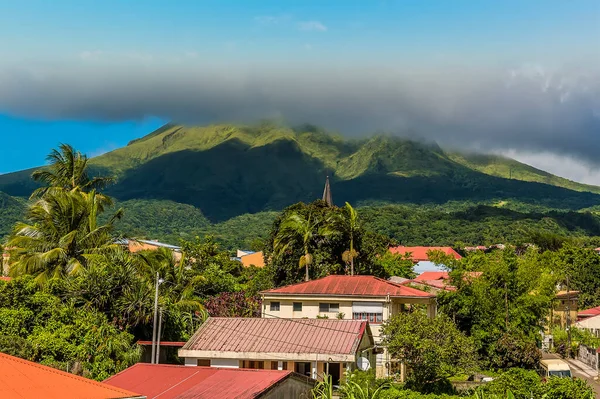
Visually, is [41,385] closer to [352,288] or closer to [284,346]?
[284,346]

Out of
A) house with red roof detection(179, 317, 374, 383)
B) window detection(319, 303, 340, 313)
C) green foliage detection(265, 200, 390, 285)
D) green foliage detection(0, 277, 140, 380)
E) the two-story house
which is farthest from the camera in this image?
green foliage detection(265, 200, 390, 285)

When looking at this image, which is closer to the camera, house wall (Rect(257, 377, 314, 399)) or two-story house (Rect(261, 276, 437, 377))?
house wall (Rect(257, 377, 314, 399))

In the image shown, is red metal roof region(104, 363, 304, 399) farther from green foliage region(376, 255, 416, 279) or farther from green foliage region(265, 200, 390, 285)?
green foliage region(376, 255, 416, 279)

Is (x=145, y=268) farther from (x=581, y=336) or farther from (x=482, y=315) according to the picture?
(x=581, y=336)

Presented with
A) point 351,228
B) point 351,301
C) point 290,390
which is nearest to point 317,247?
point 351,228

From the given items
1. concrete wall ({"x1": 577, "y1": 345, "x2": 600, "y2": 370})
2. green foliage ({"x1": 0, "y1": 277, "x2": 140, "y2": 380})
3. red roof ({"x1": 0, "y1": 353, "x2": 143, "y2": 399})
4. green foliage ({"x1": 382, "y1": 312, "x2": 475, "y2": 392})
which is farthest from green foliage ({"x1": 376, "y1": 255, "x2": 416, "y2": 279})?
red roof ({"x1": 0, "y1": 353, "x2": 143, "y2": 399})

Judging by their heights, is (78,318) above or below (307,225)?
below

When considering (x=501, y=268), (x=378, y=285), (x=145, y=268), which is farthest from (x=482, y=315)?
(x=145, y=268)
